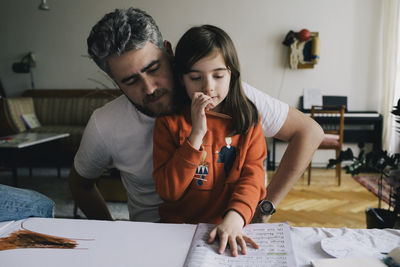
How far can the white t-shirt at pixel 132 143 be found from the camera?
1023 millimetres

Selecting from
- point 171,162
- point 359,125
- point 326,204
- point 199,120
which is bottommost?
point 326,204

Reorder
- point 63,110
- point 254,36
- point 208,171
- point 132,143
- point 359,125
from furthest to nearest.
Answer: point 63,110
point 254,36
point 359,125
point 132,143
point 208,171

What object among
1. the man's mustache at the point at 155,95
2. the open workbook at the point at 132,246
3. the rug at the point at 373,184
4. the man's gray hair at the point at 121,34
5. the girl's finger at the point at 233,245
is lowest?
the rug at the point at 373,184

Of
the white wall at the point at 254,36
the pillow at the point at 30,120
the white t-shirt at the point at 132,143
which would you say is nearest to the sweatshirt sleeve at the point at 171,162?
the white t-shirt at the point at 132,143

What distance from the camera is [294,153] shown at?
3.43 feet

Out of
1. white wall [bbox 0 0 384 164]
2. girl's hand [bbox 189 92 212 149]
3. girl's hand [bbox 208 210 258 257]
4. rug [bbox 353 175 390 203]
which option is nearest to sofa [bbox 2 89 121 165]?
white wall [bbox 0 0 384 164]

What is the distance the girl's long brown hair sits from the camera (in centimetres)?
87

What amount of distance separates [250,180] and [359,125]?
388cm

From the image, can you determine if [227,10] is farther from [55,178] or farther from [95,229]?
[95,229]

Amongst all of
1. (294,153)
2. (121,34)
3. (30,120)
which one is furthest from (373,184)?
(30,120)

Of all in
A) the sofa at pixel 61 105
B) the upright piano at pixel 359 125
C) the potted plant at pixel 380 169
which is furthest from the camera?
the sofa at pixel 61 105

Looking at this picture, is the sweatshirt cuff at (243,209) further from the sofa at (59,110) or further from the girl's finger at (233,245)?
the sofa at (59,110)

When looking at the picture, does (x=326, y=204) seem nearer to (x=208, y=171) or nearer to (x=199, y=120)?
(x=208, y=171)

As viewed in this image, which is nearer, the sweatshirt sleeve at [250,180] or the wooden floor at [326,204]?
the sweatshirt sleeve at [250,180]
